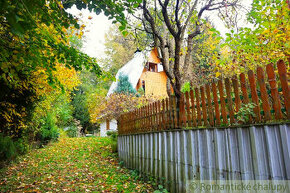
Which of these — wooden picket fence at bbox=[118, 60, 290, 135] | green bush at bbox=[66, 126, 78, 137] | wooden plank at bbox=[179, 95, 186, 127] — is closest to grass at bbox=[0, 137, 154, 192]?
wooden picket fence at bbox=[118, 60, 290, 135]

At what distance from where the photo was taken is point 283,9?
16.2ft

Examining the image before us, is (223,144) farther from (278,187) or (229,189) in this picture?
(278,187)

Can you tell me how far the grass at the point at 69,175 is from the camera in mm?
5281

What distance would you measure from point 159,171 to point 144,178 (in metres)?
1.02

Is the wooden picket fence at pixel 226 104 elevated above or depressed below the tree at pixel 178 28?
below

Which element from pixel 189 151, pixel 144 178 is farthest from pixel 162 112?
pixel 144 178

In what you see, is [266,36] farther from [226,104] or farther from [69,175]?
[69,175]

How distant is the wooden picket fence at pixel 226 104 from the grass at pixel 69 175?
6.02ft

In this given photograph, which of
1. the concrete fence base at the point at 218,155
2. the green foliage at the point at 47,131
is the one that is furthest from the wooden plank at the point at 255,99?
the green foliage at the point at 47,131

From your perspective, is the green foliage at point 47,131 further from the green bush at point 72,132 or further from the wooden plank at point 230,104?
the wooden plank at point 230,104

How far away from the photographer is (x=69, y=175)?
22.0 feet

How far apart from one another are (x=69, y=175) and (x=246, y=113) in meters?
6.13

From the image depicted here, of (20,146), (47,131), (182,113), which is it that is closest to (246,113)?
(182,113)

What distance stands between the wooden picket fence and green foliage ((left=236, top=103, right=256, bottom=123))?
39mm
